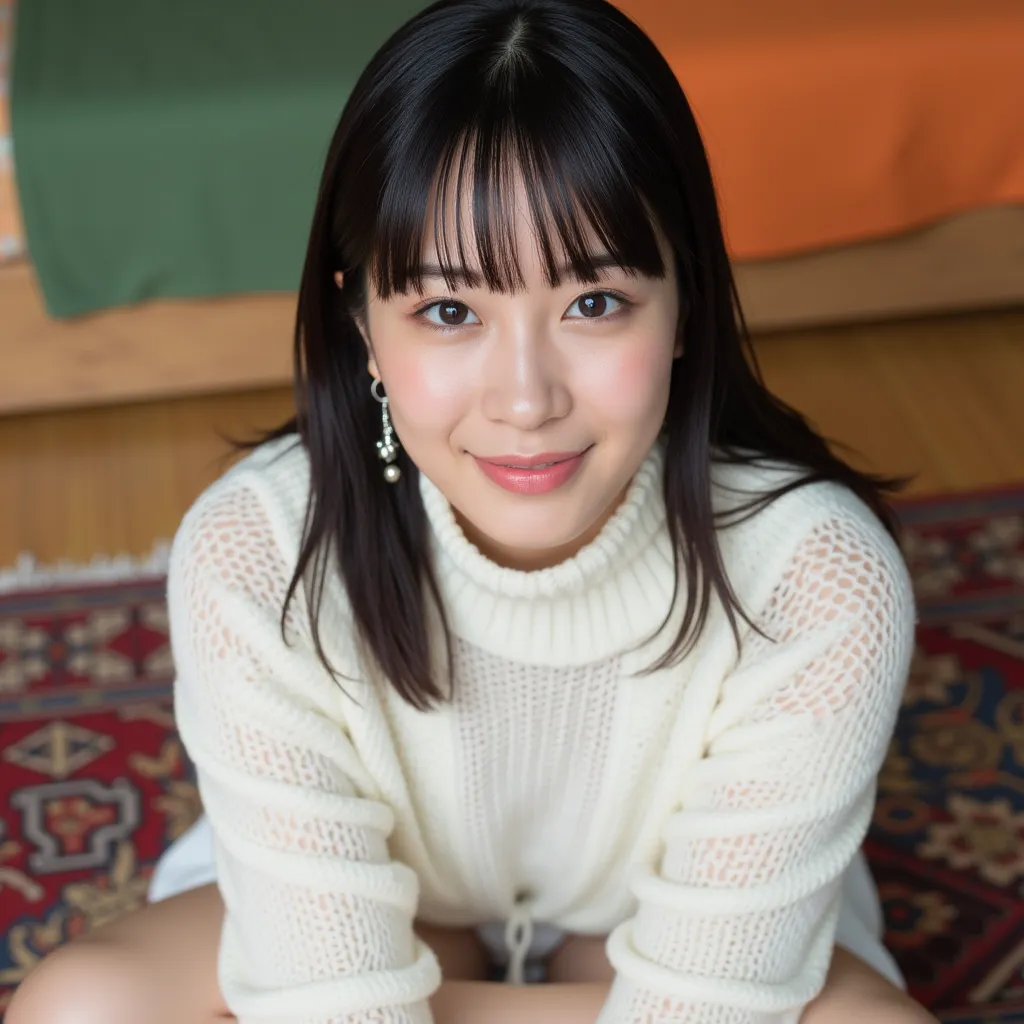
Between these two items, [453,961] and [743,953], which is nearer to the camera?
[743,953]

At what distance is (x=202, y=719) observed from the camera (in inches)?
45.1

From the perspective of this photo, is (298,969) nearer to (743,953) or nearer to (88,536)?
(743,953)

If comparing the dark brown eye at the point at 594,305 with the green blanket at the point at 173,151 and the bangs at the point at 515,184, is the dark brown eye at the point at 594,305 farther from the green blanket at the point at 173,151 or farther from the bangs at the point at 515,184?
the green blanket at the point at 173,151

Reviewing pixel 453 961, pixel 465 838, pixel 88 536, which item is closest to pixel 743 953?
pixel 465 838

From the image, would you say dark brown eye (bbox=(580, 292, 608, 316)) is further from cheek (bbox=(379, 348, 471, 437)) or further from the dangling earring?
the dangling earring

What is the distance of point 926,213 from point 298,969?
1.72m

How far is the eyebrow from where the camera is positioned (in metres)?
0.97

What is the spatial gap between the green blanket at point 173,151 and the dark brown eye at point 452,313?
4.09 feet

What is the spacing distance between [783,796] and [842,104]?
1.45 meters

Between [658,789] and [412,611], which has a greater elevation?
[412,611]

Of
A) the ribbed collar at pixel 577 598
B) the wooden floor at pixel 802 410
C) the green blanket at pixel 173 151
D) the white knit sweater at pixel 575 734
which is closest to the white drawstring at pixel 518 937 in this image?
the white knit sweater at pixel 575 734

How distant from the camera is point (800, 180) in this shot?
2.32 m

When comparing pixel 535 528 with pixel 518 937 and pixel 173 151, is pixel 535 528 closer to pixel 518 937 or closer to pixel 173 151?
pixel 518 937

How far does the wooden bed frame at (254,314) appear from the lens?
7.77 feet
